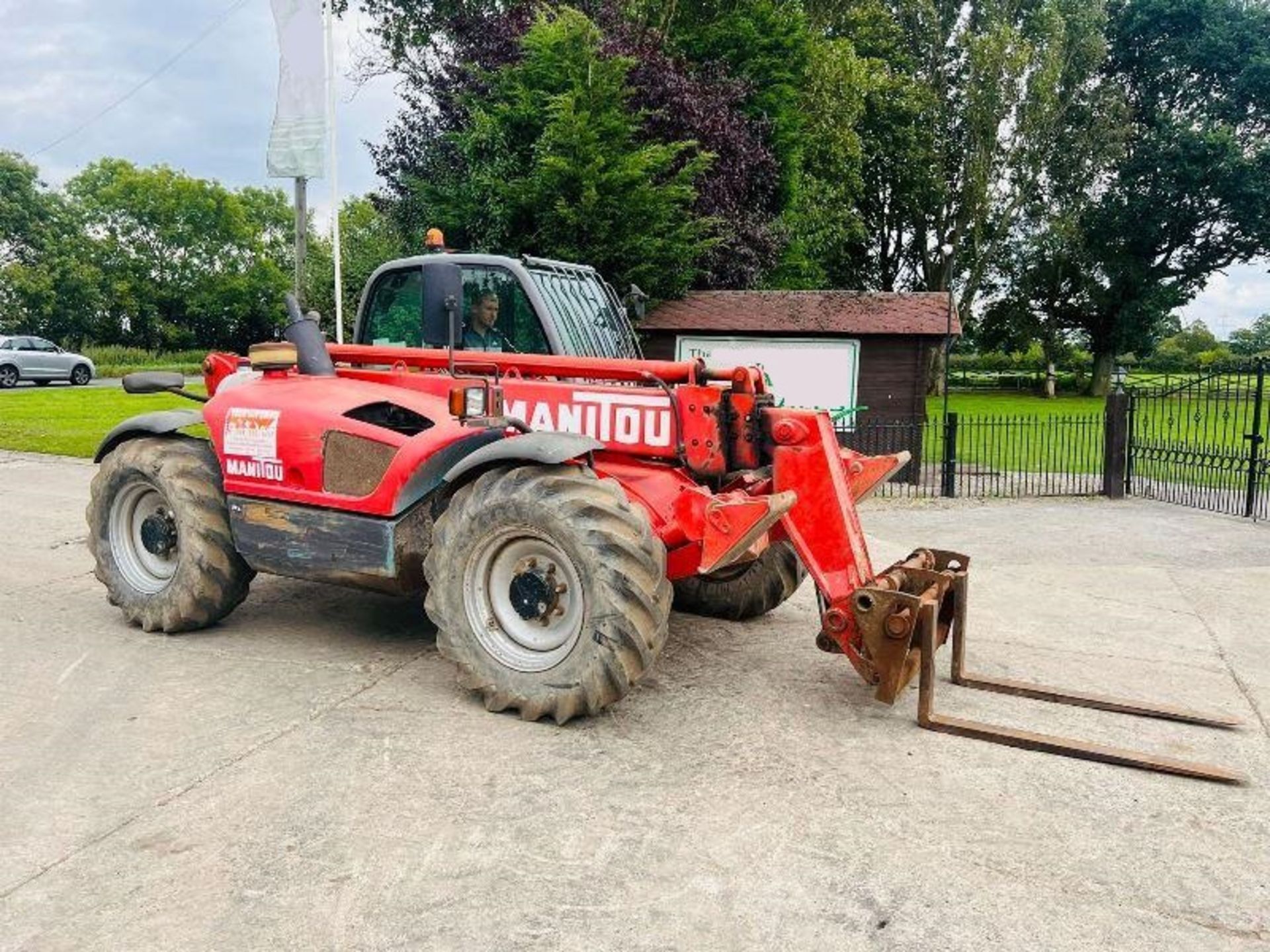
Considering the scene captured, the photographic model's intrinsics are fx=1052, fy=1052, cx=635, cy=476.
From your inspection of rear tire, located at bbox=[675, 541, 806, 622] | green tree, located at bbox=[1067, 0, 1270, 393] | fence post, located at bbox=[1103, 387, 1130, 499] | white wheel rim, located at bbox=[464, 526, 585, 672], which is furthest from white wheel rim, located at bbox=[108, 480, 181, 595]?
green tree, located at bbox=[1067, 0, 1270, 393]

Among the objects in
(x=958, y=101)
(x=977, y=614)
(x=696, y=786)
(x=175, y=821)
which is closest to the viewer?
(x=175, y=821)

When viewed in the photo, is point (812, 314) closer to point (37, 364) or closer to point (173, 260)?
point (37, 364)

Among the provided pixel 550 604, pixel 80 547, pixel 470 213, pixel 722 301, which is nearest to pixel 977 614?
pixel 550 604

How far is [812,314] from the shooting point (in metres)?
15.1

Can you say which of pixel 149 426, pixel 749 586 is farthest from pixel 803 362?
pixel 149 426

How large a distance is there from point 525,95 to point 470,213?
1.86 m

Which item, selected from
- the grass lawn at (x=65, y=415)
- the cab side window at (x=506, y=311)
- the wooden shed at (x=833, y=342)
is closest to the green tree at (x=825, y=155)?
the wooden shed at (x=833, y=342)

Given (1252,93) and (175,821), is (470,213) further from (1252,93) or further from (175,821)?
(1252,93)

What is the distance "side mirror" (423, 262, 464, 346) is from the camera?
514 centimetres

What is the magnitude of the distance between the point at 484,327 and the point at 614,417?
1.11 m

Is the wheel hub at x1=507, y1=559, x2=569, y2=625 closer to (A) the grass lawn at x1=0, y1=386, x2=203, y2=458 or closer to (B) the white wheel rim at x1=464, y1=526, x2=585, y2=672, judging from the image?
(B) the white wheel rim at x1=464, y1=526, x2=585, y2=672

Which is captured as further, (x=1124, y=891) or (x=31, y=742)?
(x=31, y=742)

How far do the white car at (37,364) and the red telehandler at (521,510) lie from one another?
30.1 m

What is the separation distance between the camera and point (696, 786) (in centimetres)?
421
